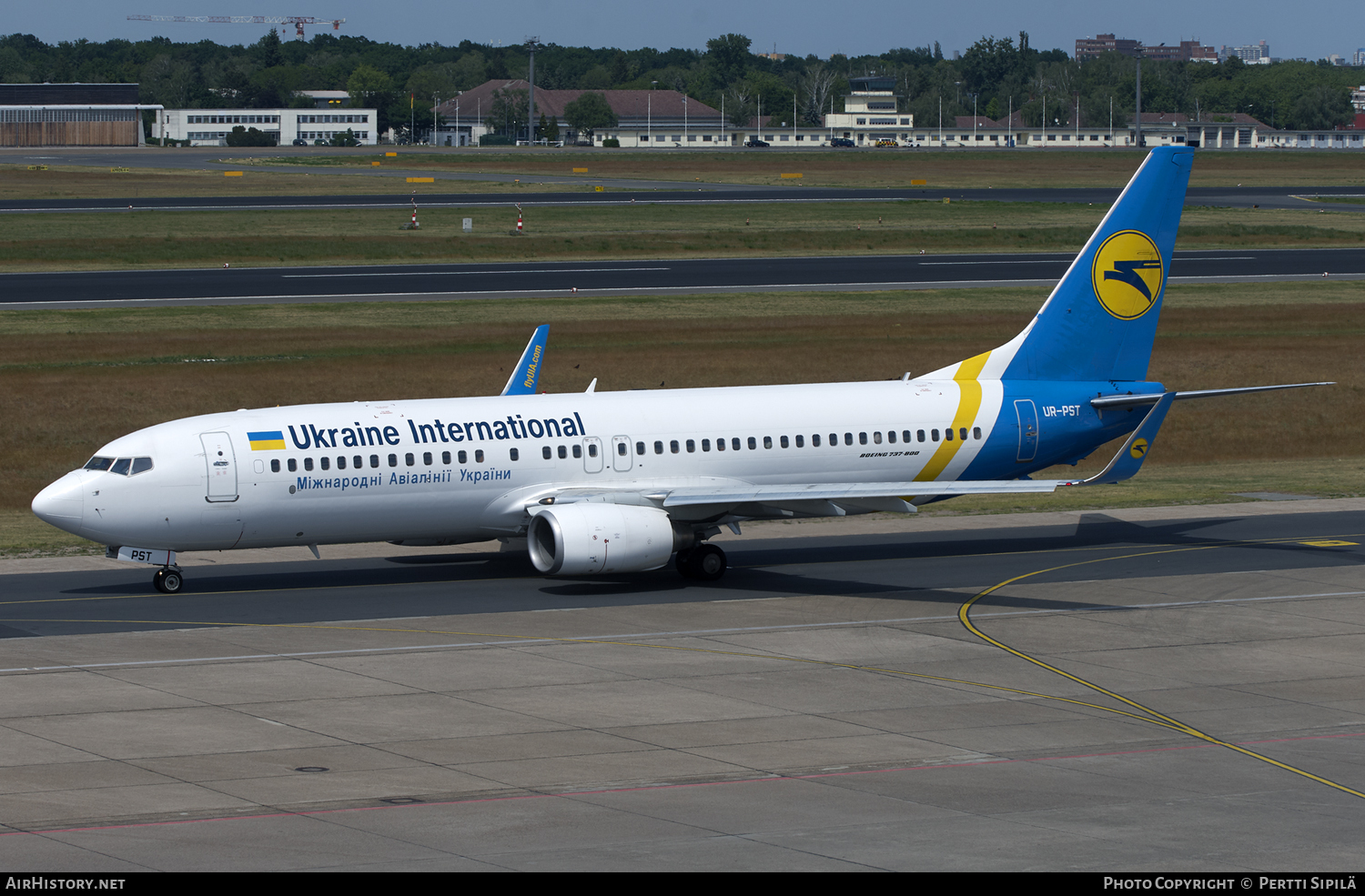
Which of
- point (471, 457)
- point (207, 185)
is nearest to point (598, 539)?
point (471, 457)

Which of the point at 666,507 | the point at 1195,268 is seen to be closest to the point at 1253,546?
the point at 666,507

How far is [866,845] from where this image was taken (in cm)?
1906

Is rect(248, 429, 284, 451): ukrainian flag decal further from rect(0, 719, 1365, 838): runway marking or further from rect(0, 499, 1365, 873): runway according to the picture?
rect(0, 719, 1365, 838): runway marking

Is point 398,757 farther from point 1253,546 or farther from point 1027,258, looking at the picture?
point 1027,258

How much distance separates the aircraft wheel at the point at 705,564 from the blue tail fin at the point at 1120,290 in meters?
9.31

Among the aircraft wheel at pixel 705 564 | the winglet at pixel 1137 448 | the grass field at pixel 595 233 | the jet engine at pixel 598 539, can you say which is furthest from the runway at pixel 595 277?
the winglet at pixel 1137 448

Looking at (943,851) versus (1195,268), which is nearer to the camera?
(943,851)

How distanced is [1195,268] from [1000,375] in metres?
63.7

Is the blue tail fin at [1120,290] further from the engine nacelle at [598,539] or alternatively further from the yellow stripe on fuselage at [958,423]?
the engine nacelle at [598,539]

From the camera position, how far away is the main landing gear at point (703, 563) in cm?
3656

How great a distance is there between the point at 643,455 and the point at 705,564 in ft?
8.97

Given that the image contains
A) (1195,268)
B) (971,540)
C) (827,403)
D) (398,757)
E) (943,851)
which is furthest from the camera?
(1195,268)

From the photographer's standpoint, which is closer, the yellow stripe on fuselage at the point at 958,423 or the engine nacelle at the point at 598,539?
the engine nacelle at the point at 598,539
